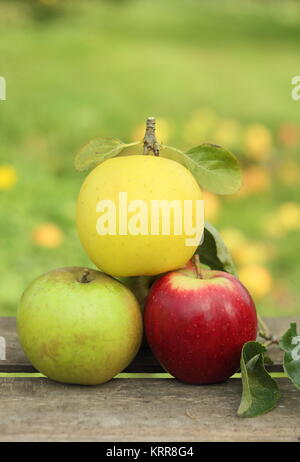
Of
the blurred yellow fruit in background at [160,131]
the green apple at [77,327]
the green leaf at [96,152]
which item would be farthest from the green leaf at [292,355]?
the blurred yellow fruit in background at [160,131]

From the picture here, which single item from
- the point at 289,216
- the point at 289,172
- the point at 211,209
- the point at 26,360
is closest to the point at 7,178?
the point at 211,209

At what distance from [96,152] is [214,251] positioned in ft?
1.00

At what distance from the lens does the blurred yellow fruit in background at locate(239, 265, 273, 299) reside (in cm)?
263

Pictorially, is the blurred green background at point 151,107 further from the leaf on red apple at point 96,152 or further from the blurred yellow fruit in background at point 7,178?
the leaf on red apple at point 96,152

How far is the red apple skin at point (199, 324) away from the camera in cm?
118

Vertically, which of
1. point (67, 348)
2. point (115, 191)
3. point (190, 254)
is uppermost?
point (115, 191)

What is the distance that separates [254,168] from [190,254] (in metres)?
2.56

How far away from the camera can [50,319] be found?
45.9 inches

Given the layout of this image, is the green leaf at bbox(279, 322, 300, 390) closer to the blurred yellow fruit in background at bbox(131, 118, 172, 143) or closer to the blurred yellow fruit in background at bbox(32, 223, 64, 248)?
the blurred yellow fruit in background at bbox(32, 223, 64, 248)

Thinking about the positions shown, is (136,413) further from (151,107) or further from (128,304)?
(151,107)

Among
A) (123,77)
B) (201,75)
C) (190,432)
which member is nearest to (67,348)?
(190,432)

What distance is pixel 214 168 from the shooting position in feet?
4.25

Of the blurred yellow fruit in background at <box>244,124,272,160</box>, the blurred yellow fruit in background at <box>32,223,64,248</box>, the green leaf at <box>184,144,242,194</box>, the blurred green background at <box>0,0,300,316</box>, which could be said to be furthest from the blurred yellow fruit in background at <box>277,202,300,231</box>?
the green leaf at <box>184,144,242,194</box>

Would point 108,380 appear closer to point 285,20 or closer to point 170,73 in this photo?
point 170,73
